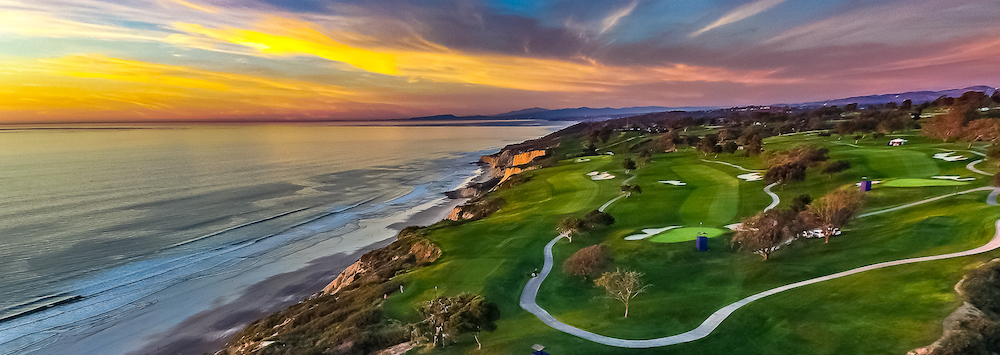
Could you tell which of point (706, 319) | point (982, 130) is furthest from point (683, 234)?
point (982, 130)

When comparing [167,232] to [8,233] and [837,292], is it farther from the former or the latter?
[837,292]

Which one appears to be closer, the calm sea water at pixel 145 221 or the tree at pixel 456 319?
the tree at pixel 456 319

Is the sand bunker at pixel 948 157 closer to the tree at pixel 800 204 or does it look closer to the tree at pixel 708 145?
the tree at pixel 708 145

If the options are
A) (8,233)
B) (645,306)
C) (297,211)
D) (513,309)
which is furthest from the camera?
(297,211)

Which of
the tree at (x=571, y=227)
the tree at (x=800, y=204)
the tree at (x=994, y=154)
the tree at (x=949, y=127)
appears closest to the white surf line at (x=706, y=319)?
the tree at (x=571, y=227)

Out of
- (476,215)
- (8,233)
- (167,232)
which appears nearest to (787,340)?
(476,215)

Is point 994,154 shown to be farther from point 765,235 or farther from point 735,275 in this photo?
point 735,275

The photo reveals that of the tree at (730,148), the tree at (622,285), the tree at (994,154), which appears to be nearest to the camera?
the tree at (622,285)
